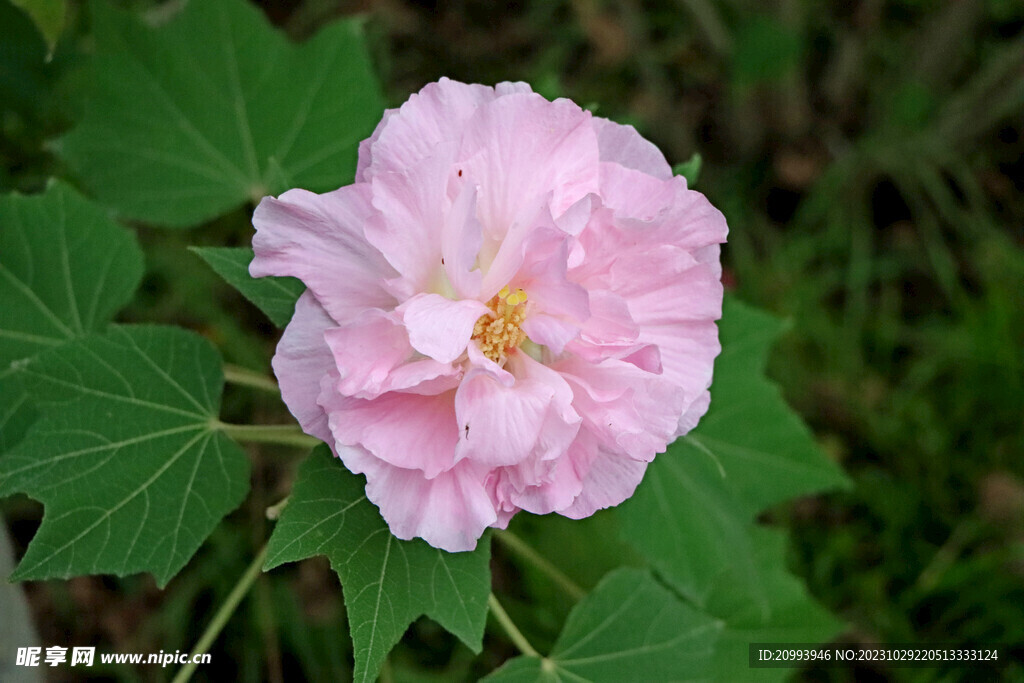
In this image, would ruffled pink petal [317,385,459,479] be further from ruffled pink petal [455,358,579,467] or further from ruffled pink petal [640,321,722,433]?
ruffled pink petal [640,321,722,433]

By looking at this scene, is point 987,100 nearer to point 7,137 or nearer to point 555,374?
point 555,374

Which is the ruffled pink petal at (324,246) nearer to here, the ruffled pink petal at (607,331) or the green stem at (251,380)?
the ruffled pink petal at (607,331)

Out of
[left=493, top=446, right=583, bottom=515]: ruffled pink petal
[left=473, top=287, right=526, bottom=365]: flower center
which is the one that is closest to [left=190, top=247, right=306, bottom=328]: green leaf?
[left=473, top=287, right=526, bottom=365]: flower center

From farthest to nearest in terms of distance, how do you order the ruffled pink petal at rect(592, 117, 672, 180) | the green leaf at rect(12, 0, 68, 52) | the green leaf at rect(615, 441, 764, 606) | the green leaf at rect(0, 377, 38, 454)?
the green leaf at rect(615, 441, 764, 606) < the green leaf at rect(0, 377, 38, 454) < the green leaf at rect(12, 0, 68, 52) < the ruffled pink petal at rect(592, 117, 672, 180)

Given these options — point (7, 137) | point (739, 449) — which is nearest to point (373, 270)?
point (739, 449)

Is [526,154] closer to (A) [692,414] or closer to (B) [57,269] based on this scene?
(A) [692,414]

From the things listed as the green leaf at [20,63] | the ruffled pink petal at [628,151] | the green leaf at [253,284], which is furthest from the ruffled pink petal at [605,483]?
the green leaf at [20,63]
